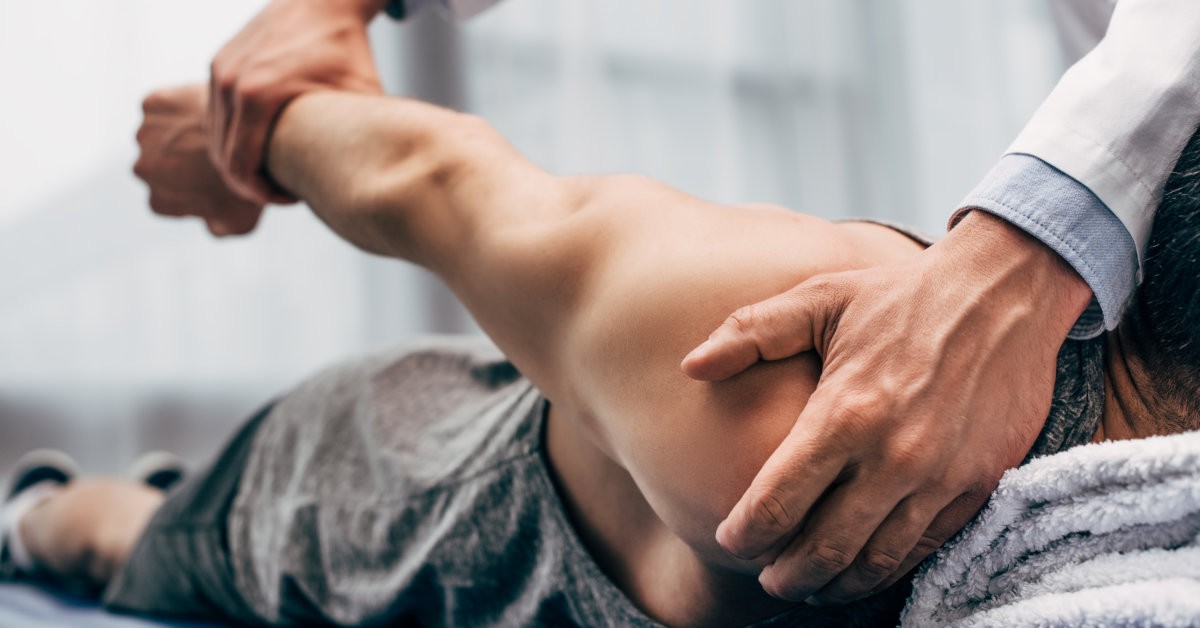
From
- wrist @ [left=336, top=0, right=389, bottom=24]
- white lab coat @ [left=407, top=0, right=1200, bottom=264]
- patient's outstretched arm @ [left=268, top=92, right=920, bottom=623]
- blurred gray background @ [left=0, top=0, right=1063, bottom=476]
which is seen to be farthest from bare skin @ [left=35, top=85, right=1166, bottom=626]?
blurred gray background @ [left=0, top=0, right=1063, bottom=476]

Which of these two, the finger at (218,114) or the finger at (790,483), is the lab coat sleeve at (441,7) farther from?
the finger at (790,483)

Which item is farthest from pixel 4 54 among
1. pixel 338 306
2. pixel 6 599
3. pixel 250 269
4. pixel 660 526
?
pixel 660 526

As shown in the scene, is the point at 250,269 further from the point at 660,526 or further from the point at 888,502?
the point at 888,502

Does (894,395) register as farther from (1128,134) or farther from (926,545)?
(1128,134)

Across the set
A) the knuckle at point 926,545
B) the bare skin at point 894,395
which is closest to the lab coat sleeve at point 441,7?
the bare skin at point 894,395

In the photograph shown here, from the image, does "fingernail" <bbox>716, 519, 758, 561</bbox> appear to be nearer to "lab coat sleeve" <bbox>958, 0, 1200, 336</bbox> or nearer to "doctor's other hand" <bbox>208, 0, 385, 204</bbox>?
"lab coat sleeve" <bbox>958, 0, 1200, 336</bbox>

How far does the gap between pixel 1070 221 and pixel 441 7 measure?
39.2 inches

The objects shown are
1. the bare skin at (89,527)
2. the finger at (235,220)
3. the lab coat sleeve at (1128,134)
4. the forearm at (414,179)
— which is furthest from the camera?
the bare skin at (89,527)

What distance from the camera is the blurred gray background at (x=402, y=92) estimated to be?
74.4 inches

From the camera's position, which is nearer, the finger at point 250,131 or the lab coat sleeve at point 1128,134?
the lab coat sleeve at point 1128,134

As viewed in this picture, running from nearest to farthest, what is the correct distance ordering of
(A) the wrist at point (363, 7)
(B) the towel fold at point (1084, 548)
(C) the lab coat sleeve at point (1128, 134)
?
(B) the towel fold at point (1084, 548), (C) the lab coat sleeve at point (1128, 134), (A) the wrist at point (363, 7)

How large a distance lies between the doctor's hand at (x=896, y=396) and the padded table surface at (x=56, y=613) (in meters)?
Answer: 0.80

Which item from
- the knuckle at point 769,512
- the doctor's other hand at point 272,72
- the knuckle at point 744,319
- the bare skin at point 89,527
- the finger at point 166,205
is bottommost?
the bare skin at point 89,527

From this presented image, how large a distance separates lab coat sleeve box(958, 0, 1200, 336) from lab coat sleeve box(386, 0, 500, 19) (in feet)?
2.74
